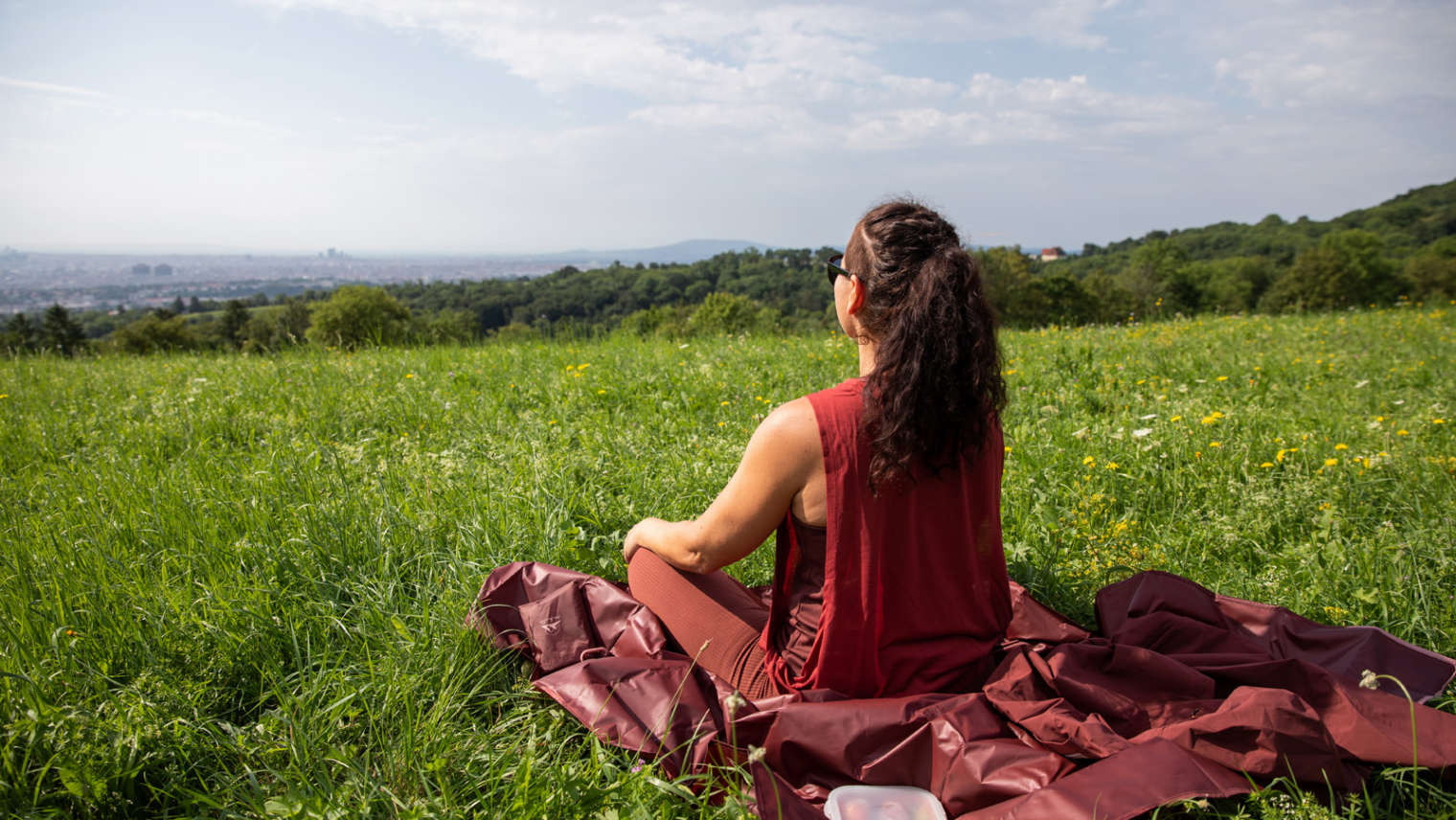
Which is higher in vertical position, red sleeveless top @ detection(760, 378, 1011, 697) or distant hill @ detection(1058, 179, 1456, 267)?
distant hill @ detection(1058, 179, 1456, 267)

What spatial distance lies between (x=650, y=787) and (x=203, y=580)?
2.19 meters

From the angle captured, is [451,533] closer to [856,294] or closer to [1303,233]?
[856,294]

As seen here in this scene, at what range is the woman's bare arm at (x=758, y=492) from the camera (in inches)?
78.2

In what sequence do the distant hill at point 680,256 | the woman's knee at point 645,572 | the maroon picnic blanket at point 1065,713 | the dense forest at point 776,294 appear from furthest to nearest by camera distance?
the distant hill at point 680,256
the dense forest at point 776,294
the woman's knee at point 645,572
the maroon picnic blanket at point 1065,713

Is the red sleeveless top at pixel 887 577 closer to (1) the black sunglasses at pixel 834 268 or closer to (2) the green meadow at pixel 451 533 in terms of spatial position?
(1) the black sunglasses at pixel 834 268

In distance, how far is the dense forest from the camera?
35.3 ft

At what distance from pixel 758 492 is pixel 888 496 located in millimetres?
360

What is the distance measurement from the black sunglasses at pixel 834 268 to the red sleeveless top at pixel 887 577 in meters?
0.33

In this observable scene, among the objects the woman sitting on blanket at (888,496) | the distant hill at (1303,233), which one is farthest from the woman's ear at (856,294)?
the distant hill at (1303,233)

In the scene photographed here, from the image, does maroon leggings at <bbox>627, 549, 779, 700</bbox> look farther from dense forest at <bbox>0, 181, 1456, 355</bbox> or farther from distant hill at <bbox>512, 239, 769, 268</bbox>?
distant hill at <bbox>512, 239, 769, 268</bbox>

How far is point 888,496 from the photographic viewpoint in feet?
6.57

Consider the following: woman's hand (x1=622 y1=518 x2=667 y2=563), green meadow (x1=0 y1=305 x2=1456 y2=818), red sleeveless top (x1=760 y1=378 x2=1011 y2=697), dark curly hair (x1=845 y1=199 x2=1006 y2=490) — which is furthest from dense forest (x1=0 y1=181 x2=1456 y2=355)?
green meadow (x1=0 y1=305 x2=1456 y2=818)

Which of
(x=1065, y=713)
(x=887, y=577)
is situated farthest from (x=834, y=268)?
(x=1065, y=713)

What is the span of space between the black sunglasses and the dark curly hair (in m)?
0.09
